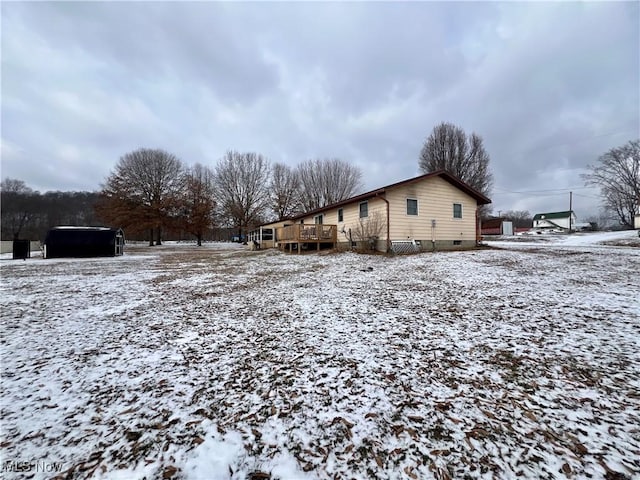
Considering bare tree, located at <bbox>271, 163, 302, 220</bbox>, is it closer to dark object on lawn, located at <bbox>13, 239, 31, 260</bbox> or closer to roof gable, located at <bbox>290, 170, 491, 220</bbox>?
roof gable, located at <bbox>290, 170, 491, 220</bbox>

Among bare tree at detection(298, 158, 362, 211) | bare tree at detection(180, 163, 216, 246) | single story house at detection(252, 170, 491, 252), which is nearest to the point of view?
single story house at detection(252, 170, 491, 252)

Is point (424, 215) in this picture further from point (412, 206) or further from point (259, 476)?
point (259, 476)

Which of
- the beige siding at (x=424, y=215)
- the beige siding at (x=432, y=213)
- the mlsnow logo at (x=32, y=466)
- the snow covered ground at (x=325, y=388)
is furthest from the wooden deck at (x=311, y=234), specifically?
the mlsnow logo at (x=32, y=466)

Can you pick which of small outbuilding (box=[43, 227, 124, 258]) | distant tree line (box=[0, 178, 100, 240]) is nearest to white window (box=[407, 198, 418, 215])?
small outbuilding (box=[43, 227, 124, 258])

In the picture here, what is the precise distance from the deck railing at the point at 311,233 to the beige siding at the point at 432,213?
16.6 feet

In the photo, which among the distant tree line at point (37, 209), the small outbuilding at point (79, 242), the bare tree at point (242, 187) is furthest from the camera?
the distant tree line at point (37, 209)

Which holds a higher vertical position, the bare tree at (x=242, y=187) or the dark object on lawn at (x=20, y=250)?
the bare tree at (x=242, y=187)

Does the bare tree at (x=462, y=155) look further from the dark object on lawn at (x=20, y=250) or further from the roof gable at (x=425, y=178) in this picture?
the dark object on lawn at (x=20, y=250)

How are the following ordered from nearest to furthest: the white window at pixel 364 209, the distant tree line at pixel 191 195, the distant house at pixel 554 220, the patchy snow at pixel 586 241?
the white window at pixel 364 209
the patchy snow at pixel 586 241
the distant tree line at pixel 191 195
the distant house at pixel 554 220

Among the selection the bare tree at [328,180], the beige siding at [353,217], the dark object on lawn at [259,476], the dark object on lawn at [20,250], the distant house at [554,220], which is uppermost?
the bare tree at [328,180]

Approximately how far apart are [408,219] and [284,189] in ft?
86.5

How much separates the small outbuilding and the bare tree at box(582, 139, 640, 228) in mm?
52180

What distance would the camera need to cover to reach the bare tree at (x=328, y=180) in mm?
35062

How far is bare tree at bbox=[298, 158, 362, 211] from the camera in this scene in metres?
35.1
